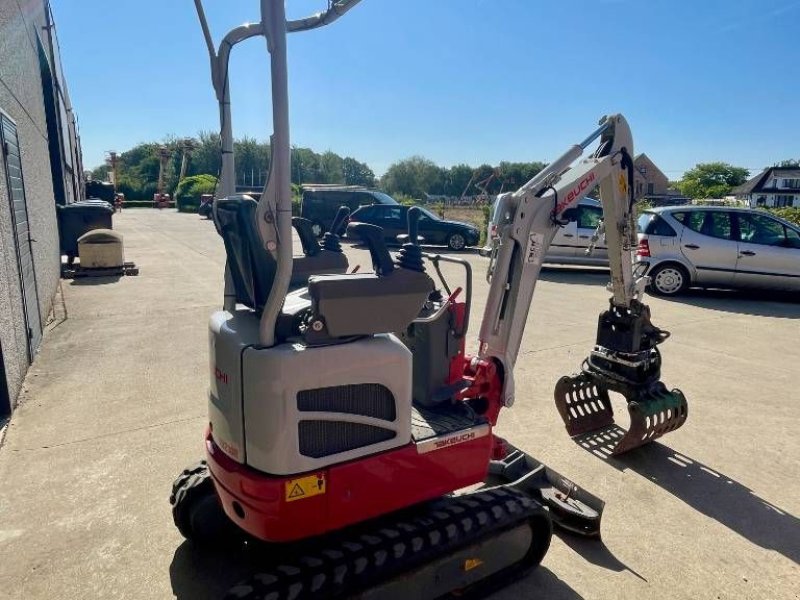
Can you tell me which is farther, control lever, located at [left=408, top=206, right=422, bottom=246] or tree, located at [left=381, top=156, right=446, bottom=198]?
tree, located at [left=381, top=156, right=446, bottom=198]

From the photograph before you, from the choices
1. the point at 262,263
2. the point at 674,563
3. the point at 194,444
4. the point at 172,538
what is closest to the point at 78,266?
the point at 194,444

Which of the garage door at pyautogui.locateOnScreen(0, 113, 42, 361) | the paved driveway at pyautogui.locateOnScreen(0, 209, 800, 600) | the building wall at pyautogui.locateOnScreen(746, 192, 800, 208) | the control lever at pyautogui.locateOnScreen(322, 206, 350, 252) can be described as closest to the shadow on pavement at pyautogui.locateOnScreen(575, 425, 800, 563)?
the paved driveway at pyautogui.locateOnScreen(0, 209, 800, 600)

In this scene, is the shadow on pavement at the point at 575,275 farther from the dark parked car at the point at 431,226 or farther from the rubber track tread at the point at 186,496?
the rubber track tread at the point at 186,496

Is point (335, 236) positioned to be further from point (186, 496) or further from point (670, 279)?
point (670, 279)

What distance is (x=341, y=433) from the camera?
2.18m

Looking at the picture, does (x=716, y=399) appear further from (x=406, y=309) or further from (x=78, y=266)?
(x=78, y=266)

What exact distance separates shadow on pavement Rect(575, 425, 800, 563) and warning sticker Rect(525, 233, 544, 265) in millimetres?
1587

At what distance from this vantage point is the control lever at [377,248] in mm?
2248

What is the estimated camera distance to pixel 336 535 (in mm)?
2332

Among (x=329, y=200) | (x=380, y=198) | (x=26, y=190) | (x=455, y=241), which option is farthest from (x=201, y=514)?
(x=329, y=200)

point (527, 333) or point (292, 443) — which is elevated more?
point (292, 443)

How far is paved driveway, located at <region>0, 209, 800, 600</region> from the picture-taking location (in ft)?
8.82

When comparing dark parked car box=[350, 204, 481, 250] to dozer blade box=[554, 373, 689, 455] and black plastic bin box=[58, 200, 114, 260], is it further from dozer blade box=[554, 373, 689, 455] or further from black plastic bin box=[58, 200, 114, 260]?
dozer blade box=[554, 373, 689, 455]

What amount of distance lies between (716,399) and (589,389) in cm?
151
